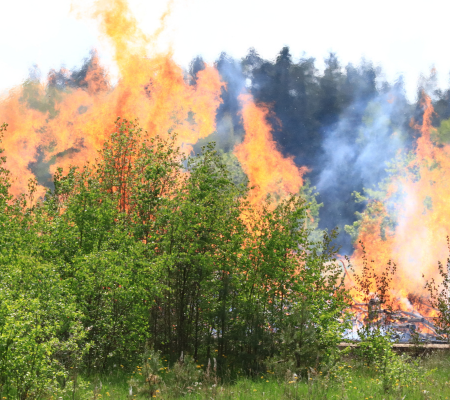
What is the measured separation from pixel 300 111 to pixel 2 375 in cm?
5155

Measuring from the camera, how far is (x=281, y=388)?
33.3ft

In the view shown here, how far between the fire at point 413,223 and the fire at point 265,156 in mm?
10187

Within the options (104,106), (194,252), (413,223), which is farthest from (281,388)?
(413,223)

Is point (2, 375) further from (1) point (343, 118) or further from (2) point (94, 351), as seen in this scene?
(1) point (343, 118)

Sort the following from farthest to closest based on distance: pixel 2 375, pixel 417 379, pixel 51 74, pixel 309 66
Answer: pixel 309 66 < pixel 51 74 < pixel 417 379 < pixel 2 375

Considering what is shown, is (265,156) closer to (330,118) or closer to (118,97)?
(330,118)

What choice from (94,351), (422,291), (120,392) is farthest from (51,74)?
→ (422,291)

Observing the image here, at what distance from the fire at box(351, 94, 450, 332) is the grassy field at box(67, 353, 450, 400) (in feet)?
80.5

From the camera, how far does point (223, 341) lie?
13922 millimetres

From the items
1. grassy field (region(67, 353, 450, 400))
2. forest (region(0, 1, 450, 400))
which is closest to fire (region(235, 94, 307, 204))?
forest (region(0, 1, 450, 400))

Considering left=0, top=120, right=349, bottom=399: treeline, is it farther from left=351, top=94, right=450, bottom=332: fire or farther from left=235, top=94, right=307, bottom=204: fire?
left=235, top=94, right=307, bottom=204: fire

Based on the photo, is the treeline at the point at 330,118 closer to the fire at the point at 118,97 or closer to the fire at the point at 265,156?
the fire at the point at 265,156

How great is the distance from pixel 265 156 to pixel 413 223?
16.9 metres

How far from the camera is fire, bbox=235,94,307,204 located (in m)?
46.4
